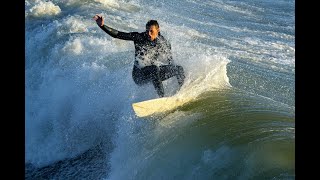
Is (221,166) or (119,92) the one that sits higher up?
(221,166)

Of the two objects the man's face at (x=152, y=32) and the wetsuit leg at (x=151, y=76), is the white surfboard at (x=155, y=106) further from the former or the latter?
the man's face at (x=152, y=32)

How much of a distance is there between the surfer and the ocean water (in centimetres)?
34

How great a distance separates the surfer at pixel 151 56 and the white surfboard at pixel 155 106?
0.27m

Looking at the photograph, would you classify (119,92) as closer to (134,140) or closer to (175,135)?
(134,140)

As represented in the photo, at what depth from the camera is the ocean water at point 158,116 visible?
19.2ft

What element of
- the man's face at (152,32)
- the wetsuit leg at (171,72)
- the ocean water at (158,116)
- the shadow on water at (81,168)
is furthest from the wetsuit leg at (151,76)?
the shadow on water at (81,168)

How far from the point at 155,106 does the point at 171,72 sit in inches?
27.9

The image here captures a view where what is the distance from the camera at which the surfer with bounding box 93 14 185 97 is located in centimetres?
742

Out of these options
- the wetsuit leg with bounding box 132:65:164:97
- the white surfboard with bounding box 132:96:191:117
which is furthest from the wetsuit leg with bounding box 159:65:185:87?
the white surfboard with bounding box 132:96:191:117

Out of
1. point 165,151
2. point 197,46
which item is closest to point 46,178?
point 165,151

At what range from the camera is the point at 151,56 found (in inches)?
300

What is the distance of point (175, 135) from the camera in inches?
261

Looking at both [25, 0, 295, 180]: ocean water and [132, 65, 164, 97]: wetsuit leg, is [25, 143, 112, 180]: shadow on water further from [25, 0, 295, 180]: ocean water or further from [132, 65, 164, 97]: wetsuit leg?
[132, 65, 164, 97]: wetsuit leg

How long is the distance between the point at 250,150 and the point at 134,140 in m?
2.11
